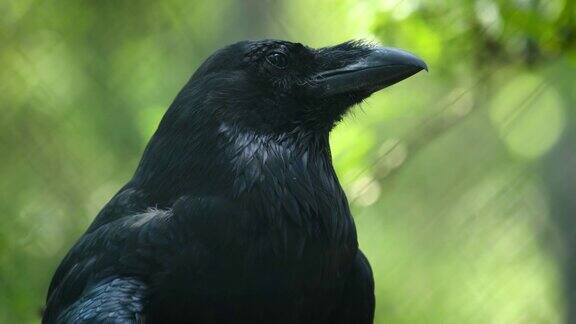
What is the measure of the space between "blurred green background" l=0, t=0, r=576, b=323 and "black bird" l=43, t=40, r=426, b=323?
120 cm

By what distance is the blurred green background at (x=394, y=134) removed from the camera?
4109 mm

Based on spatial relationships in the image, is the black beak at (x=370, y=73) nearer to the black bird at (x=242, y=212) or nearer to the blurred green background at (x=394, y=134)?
the black bird at (x=242, y=212)

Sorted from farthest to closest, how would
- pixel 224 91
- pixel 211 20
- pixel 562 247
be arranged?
pixel 562 247 < pixel 211 20 < pixel 224 91

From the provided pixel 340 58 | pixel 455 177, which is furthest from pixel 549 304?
pixel 340 58

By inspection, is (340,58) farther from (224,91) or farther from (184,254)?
(184,254)

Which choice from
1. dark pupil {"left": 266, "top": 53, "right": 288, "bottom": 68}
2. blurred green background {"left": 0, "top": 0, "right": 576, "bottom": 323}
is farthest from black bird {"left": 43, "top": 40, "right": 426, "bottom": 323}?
blurred green background {"left": 0, "top": 0, "right": 576, "bottom": 323}

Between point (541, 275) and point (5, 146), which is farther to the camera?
point (541, 275)

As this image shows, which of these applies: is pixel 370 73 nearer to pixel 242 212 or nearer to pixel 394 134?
pixel 242 212

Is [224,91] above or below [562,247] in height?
above

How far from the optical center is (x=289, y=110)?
109 inches

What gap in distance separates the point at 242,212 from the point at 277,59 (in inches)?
19.1

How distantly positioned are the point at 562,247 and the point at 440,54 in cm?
103

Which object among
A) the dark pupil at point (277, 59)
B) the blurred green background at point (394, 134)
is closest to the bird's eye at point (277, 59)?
the dark pupil at point (277, 59)

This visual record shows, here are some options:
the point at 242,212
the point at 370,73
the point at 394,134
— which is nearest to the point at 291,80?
the point at 370,73
